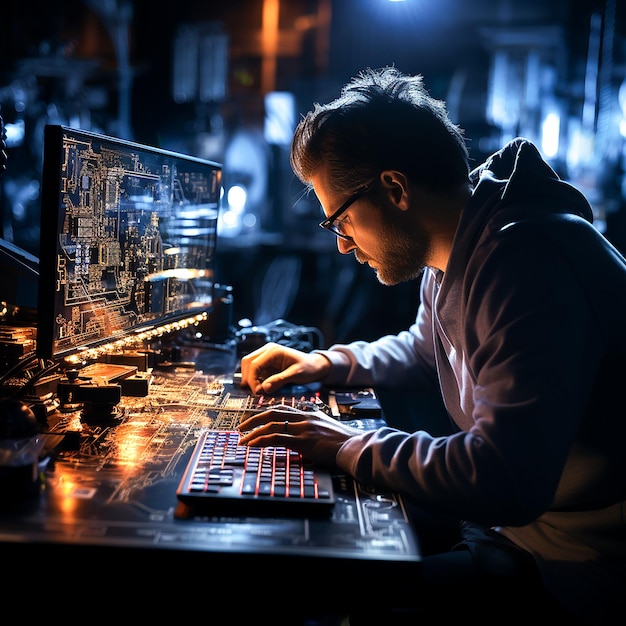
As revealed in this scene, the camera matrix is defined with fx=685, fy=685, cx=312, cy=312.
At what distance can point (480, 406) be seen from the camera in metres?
1.10

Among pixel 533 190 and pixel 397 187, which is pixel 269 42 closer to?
pixel 397 187

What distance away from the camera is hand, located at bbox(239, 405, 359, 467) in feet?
3.93

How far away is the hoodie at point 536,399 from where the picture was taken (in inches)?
40.6

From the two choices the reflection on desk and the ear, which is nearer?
the reflection on desk

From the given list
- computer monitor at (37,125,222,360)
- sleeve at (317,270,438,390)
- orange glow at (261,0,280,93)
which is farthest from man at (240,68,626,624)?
orange glow at (261,0,280,93)

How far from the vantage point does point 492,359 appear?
3.62 feet

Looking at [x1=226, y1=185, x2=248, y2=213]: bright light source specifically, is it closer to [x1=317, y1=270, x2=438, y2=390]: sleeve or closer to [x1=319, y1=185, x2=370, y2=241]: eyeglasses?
[x1=317, y1=270, x2=438, y2=390]: sleeve

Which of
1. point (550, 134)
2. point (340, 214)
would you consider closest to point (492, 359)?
point (340, 214)

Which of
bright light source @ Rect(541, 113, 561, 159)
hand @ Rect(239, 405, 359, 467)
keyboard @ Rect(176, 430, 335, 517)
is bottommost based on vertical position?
keyboard @ Rect(176, 430, 335, 517)

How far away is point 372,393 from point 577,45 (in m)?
5.92

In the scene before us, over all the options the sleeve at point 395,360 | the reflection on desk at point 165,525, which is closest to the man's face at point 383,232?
the sleeve at point 395,360

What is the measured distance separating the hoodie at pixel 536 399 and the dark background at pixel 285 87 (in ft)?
8.36

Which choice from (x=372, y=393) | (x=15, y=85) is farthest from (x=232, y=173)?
(x=372, y=393)

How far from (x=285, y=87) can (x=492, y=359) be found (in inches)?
307
